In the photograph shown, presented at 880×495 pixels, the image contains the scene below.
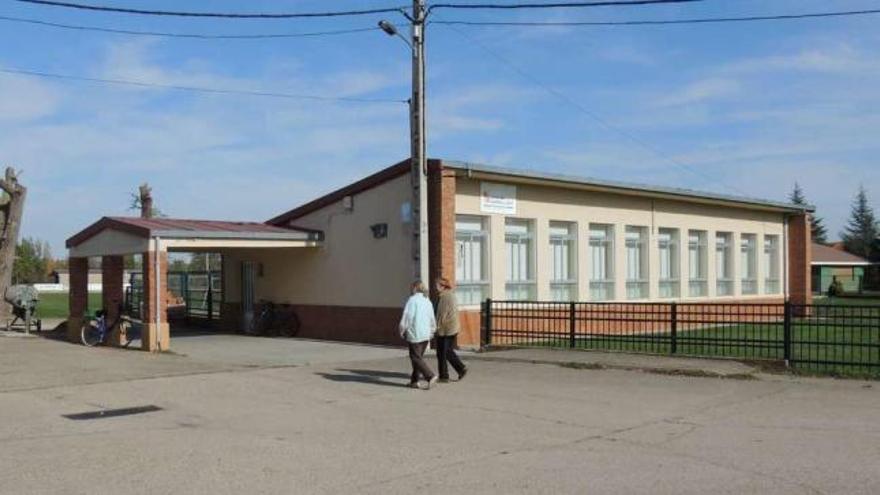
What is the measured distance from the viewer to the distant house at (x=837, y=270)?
232ft

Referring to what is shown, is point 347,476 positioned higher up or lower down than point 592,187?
lower down

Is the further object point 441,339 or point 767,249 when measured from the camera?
point 767,249

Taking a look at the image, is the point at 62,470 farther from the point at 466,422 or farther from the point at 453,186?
the point at 453,186

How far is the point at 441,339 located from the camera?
14047 mm

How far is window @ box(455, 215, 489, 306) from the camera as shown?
20750 mm

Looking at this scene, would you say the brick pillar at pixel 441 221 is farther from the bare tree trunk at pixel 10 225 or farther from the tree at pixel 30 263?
the tree at pixel 30 263

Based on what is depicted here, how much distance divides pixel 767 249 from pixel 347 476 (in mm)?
28105

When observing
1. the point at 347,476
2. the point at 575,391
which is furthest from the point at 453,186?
the point at 347,476

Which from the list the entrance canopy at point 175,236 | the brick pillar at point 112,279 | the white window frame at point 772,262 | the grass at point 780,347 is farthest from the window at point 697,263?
the brick pillar at point 112,279

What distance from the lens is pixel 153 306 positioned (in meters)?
19.7

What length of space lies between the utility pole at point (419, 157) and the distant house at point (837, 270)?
5942cm

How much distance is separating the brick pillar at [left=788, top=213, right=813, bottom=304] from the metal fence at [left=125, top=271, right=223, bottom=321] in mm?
20283

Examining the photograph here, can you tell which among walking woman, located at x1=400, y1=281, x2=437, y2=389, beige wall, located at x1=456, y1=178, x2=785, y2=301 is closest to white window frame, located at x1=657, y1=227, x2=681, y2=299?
beige wall, located at x1=456, y1=178, x2=785, y2=301

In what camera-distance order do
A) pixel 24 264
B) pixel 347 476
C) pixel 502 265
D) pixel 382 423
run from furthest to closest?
pixel 24 264 → pixel 502 265 → pixel 382 423 → pixel 347 476
